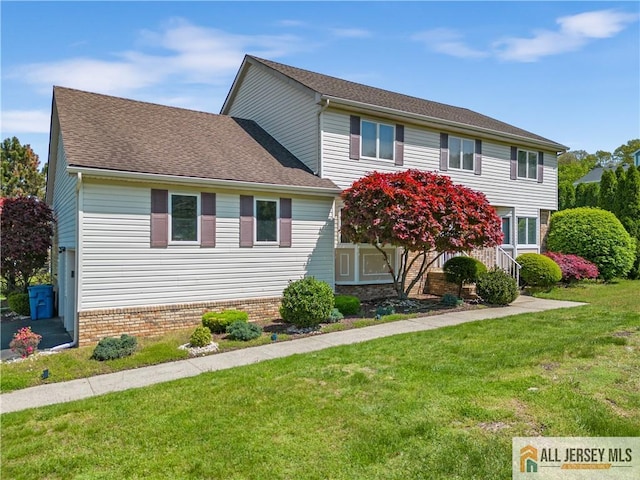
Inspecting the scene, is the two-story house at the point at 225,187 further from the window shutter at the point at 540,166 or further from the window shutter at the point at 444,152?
the window shutter at the point at 540,166

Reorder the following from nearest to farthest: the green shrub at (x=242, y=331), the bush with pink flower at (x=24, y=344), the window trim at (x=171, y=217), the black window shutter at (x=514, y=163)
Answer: the bush with pink flower at (x=24, y=344) < the green shrub at (x=242, y=331) < the window trim at (x=171, y=217) < the black window shutter at (x=514, y=163)

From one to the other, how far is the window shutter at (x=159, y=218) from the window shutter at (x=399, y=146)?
8.20 metres

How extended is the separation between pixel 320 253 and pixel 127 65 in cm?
815

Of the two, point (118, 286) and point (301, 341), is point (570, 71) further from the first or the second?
point (118, 286)

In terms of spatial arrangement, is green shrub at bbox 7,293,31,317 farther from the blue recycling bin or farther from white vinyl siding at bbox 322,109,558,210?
white vinyl siding at bbox 322,109,558,210

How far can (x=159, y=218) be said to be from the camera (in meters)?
9.98

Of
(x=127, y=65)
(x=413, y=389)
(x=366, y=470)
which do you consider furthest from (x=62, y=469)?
(x=127, y=65)

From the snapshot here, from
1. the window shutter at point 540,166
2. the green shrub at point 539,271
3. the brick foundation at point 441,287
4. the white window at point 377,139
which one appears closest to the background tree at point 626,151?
the window shutter at point 540,166

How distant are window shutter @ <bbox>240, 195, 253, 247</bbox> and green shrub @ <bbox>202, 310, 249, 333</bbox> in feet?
6.77

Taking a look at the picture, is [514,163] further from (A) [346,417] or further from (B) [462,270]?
(A) [346,417]

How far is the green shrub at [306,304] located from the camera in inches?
388

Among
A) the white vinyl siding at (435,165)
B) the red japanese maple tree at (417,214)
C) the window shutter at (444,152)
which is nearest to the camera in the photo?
the red japanese maple tree at (417,214)

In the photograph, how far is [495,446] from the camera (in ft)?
13.3

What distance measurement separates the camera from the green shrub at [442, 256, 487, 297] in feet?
46.1
